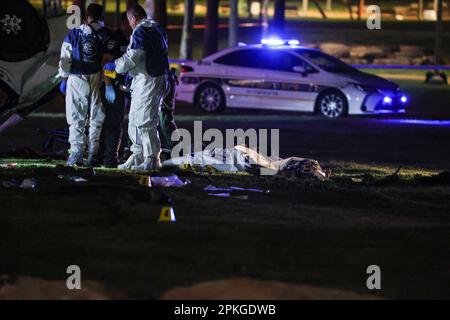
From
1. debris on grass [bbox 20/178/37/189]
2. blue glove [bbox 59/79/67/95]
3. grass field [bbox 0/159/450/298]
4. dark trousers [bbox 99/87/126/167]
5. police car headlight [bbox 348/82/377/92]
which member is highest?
police car headlight [bbox 348/82/377/92]

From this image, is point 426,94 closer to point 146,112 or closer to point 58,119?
point 58,119

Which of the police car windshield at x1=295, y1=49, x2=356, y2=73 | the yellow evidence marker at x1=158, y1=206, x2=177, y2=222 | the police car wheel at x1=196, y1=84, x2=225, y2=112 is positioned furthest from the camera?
Result: the police car wheel at x1=196, y1=84, x2=225, y2=112

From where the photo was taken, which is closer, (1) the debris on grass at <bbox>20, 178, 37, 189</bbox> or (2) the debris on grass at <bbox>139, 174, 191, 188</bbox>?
(1) the debris on grass at <bbox>20, 178, 37, 189</bbox>

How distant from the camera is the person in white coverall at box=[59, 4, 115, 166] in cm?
1358

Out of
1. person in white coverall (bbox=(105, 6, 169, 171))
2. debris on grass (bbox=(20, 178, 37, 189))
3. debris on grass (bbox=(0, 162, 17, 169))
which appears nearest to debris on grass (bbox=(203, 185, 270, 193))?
person in white coverall (bbox=(105, 6, 169, 171))

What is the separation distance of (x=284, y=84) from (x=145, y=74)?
11152 mm

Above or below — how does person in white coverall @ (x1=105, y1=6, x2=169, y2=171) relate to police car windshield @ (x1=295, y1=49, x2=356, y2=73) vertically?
below

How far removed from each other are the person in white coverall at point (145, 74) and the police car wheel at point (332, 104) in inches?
412

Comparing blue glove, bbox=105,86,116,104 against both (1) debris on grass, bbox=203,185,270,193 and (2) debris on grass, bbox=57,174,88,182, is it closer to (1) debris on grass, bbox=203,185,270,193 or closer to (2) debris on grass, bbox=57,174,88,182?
(2) debris on grass, bbox=57,174,88,182

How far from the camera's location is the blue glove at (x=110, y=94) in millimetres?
13773

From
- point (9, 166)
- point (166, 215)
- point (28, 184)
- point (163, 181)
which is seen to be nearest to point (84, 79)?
point (9, 166)

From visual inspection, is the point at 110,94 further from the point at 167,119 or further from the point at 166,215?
the point at 166,215

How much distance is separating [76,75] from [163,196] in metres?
3.43
